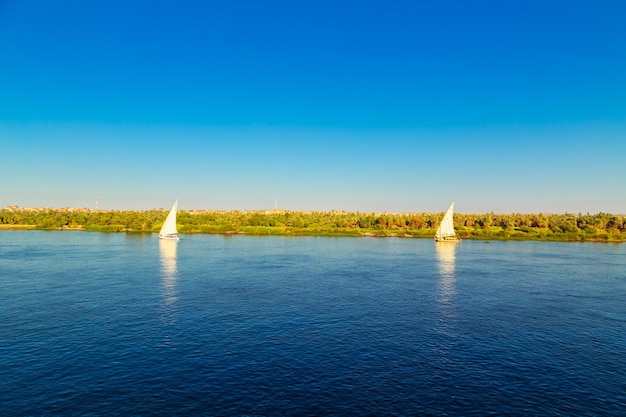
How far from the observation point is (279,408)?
34.5 metres

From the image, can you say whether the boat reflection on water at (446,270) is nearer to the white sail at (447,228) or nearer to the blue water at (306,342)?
the blue water at (306,342)

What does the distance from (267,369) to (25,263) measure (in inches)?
3494

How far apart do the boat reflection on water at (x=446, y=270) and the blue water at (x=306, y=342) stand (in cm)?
109

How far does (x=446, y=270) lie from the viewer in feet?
346

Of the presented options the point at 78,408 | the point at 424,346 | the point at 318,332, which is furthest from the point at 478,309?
the point at 78,408

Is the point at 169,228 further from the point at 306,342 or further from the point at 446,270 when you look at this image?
the point at 306,342

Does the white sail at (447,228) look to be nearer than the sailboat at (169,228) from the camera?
No

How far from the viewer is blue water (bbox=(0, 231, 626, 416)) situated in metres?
36.1

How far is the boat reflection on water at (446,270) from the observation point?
252ft

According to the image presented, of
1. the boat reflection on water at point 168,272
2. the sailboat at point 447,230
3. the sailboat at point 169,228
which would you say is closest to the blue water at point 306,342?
the boat reflection on water at point 168,272

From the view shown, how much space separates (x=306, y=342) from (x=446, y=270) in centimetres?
6547

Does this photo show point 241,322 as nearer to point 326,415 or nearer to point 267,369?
point 267,369

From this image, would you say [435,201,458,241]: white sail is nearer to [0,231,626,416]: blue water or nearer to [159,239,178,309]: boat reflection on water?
[0,231,626,416]: blue water

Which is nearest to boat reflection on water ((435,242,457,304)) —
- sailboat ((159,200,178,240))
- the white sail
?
the white sail
